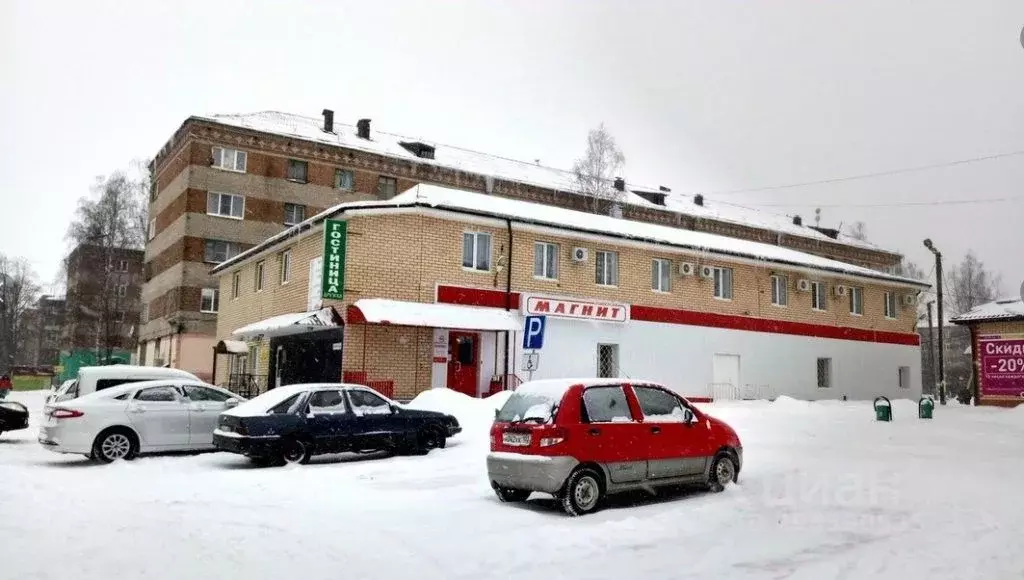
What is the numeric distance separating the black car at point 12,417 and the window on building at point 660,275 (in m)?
19.4

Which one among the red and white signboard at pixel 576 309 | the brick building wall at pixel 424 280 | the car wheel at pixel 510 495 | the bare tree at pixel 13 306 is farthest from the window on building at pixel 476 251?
the bare tree at pixel 13 306

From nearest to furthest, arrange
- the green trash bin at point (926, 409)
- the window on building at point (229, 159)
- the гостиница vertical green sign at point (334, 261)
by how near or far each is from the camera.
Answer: the гостиница vertical green sign at point (334, 261) → the green trash bin at point (926, 409) → the window on building at point (229, 159)

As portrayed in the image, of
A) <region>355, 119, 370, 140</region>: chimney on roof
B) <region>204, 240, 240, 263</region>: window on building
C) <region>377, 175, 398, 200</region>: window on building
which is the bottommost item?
<region>204, 240, 240, 263</region>: window on building

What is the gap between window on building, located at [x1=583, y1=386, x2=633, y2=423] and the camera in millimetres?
9523

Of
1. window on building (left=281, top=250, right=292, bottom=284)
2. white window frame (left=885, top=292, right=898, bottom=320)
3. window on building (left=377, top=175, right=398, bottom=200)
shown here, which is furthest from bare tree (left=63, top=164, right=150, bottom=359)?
white window frame (left=885, top=292, right=898, bottom=320)

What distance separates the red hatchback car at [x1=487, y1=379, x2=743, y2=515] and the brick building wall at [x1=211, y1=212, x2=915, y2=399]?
12.3 m

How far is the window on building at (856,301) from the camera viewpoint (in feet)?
114

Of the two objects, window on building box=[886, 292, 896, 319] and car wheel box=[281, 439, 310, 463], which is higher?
window on building box=[886, 292, 896, 319]

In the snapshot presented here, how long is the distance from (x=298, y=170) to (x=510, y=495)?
3871cm

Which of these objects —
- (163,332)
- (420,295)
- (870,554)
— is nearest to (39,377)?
(163,332)

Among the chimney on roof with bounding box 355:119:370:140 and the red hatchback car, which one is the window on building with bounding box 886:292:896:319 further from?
the chimney on roof with bounding box 355:119:370:140

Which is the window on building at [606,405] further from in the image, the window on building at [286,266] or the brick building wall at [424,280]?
the window on building at [286,266]

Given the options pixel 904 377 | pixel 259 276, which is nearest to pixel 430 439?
pixel 259 276

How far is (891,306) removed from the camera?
3672cm
